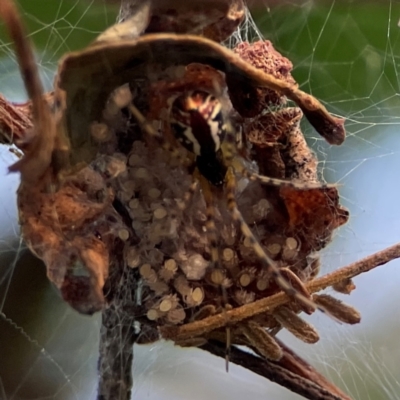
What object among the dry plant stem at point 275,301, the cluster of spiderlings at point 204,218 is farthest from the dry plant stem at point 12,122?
the dry plant stem at point 275,301

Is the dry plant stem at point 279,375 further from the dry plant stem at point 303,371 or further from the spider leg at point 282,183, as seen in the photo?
the spider leg at point 282,183

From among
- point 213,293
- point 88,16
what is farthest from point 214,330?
point 88,16

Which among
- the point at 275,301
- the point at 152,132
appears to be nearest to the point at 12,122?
the point at 152,132

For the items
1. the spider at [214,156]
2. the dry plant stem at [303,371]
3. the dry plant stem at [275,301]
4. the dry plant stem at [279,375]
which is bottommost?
the dry plant stem at [279,375]

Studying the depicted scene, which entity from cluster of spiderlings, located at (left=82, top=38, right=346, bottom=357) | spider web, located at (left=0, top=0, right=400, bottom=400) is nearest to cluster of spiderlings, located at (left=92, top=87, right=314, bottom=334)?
cluster of spiderlings, located at (left=82, top=38, right=346, bottom=357)

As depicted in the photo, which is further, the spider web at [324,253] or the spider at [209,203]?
the spider web at [324,253]

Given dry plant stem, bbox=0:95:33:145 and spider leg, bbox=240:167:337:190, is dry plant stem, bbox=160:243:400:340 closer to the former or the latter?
spider leg, bbox=240:167:337:190

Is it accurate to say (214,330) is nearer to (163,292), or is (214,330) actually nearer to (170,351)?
(163,292)
